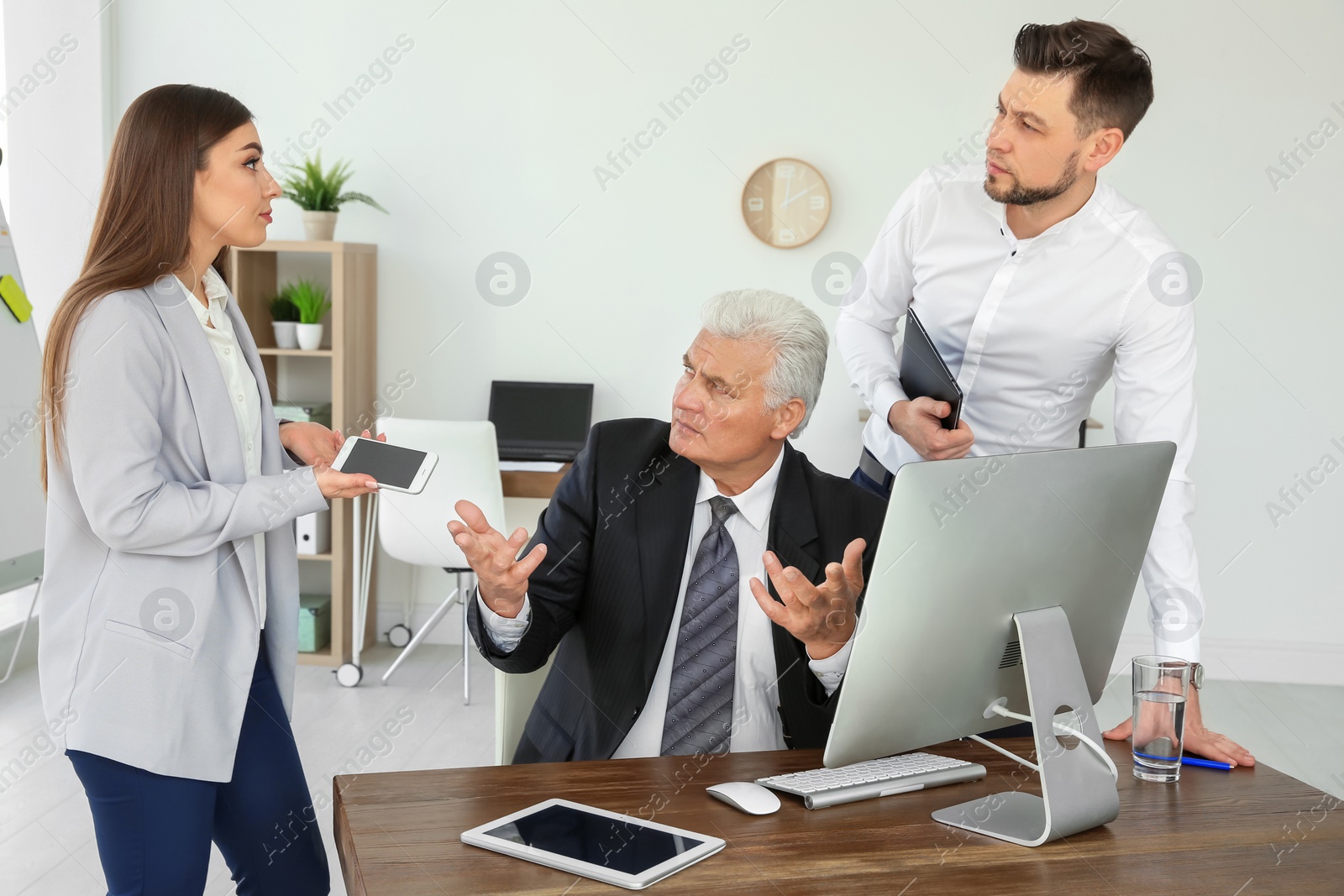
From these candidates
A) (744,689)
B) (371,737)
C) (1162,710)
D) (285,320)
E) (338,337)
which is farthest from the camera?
(285,320)

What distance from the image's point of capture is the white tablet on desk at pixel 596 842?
41.5 inches

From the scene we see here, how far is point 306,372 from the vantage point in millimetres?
4484

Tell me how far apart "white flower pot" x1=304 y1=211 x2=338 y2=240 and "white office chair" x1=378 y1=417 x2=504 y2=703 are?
993 mm

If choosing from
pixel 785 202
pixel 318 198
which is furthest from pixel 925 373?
pixel 318 198

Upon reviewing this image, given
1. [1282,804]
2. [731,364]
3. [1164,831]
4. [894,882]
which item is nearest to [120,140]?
[731,364]

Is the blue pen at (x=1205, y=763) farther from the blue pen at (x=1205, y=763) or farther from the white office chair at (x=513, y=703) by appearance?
the white office chair at (x=513, y=703)

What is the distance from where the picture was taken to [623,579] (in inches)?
65.2

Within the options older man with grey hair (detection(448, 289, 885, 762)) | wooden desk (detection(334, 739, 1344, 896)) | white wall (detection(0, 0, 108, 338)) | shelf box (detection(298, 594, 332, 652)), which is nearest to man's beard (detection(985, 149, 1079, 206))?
older man with grey hair (detection(448, 289, 885, 762))

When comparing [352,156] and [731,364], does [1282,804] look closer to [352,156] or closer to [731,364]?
[731,364]

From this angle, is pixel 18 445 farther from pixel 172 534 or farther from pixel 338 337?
pixel 172 534

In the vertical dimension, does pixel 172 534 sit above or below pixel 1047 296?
below

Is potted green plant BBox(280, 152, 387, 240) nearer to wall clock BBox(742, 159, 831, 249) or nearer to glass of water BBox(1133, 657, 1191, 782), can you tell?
wall clock BBox(742, 159, 831, 249)

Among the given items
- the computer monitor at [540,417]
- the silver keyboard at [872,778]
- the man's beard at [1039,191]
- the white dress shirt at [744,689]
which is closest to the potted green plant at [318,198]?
the computer monitor at [540,417]

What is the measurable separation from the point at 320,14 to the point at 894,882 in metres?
4.21
